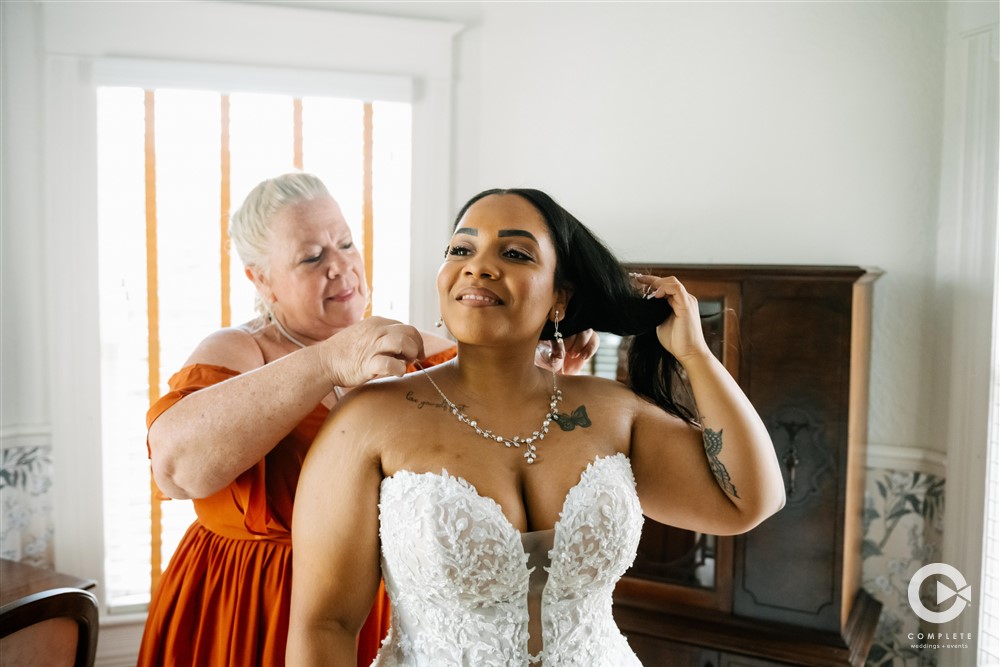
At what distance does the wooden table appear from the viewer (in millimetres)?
2329

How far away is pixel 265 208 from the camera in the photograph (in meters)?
1.77

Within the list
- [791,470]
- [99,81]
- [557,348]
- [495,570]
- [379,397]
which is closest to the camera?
[495,570]

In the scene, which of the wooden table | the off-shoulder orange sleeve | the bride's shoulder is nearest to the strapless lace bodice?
the bride's shoulder

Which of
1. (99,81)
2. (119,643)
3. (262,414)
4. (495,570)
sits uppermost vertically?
(99,81)

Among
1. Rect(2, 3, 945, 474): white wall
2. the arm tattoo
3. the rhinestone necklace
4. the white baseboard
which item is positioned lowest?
the white baseboard

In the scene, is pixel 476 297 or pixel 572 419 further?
pixel 572 419

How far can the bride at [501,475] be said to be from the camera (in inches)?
52.8

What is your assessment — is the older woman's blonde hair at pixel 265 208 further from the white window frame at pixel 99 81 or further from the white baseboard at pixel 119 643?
the white baseboard at pixel 119 643

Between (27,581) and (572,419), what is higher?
(572,419)

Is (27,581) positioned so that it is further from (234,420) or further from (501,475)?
(501,475)

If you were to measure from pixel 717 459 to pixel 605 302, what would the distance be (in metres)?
0.37

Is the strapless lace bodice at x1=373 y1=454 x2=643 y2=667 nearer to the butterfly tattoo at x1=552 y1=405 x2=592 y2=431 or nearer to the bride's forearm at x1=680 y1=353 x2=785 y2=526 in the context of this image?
the butterfly tattoo at x1=552 y1=405 x2=592 y2=431

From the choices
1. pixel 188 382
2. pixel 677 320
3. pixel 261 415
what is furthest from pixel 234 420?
pixel 677 320

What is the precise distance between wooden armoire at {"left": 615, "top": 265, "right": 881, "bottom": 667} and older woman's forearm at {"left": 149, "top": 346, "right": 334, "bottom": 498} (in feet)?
4.10
